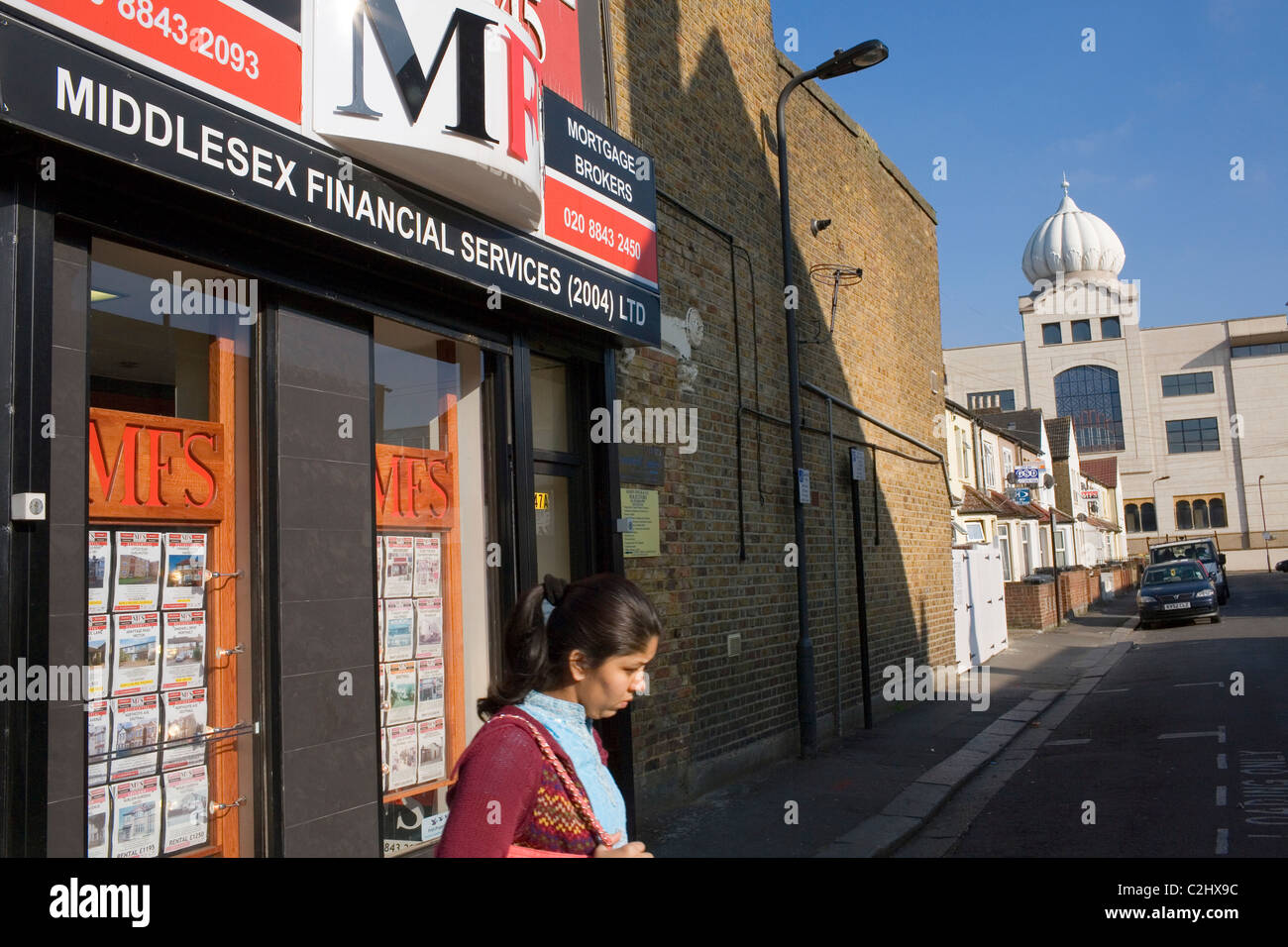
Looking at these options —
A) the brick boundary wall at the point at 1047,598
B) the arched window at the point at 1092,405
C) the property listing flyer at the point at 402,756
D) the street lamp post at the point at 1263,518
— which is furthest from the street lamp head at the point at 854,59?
the arched window at the point at 1092,405

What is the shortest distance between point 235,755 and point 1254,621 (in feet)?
84.3

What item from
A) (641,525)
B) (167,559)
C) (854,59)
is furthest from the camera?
(854,59)

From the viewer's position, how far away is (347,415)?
5.19 meters

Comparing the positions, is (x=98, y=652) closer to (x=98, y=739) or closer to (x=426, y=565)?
(x=98, y=739)

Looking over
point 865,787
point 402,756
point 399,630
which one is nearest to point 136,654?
point 399,630

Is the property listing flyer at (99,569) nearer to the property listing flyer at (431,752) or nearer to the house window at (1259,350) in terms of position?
the property listing flyer at (431,752)

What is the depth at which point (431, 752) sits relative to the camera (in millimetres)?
5832

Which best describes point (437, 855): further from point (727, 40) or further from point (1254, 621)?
point (1254, 621)

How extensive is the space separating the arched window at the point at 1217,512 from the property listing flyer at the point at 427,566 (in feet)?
242

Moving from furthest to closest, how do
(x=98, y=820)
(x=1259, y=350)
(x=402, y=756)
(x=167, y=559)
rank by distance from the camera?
(x=1259, y=350) < (x=402, y=756) < (x=167, y=559) < (x=98, y=820)

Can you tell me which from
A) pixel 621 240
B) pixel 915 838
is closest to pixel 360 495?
pixel 621 240

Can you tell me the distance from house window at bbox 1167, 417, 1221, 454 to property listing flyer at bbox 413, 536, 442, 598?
7458 cm

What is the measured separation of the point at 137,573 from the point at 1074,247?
74.5 metres

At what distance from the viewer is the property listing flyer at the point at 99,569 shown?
4047 mm
